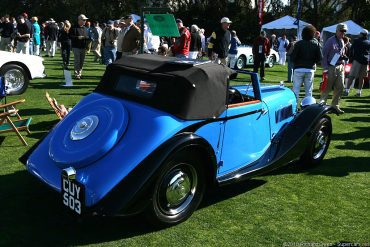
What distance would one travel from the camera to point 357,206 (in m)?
4.57

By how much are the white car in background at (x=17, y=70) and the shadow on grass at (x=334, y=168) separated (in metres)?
7.33

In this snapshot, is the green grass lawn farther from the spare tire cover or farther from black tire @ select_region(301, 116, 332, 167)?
the spare tire cover

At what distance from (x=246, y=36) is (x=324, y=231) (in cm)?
3462

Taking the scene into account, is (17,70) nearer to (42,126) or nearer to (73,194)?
(42,126)

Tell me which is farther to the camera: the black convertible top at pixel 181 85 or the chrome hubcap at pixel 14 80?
the chrome hubcap at pixel 14 80

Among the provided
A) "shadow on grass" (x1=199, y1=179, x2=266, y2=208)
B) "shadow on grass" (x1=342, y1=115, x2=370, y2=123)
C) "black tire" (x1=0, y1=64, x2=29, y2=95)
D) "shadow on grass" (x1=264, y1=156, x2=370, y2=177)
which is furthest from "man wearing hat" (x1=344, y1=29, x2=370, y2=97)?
"black tire" (x1=0, y1=64, x2=29, y2=95)

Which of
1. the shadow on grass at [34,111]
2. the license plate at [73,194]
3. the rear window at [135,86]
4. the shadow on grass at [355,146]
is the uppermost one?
the rear window at [135,86]

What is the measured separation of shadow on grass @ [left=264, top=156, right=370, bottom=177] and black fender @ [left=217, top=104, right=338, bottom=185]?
478mm

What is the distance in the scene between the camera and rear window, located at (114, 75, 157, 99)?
13.7 ft

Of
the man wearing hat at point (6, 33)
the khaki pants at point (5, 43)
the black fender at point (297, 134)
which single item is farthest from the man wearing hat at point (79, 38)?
the black fender at point (297, 134)

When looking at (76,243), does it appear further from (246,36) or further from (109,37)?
(246,36)

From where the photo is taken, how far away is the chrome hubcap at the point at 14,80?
10.1 m

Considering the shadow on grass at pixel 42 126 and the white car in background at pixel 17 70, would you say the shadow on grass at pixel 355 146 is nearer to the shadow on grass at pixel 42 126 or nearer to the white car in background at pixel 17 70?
the shadow on grass at pixel 42 126

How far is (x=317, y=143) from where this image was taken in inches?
223
